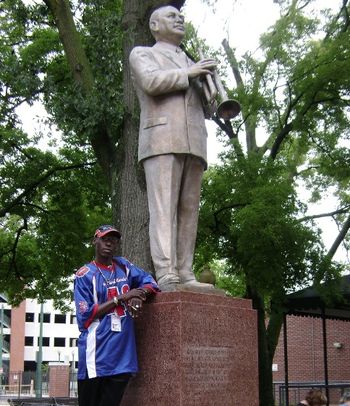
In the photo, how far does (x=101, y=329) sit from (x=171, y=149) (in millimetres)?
1820

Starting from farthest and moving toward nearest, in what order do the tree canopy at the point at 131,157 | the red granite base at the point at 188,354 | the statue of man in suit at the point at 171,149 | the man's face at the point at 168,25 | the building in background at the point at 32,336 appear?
the building in background at the point at 32,336 → the tree canopy at the point at 131,157 → the man's face at the point at 168,25 → the statue of man in suit at the point at 171,149 → the red granite base at the point at 188,354

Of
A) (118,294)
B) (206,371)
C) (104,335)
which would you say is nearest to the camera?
(104,335)

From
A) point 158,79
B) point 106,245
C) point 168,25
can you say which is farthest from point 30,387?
point 106,245

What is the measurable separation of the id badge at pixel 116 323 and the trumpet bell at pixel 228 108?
2.21 meters

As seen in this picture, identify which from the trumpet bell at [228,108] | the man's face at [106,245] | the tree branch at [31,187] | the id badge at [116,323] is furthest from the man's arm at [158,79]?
the tree branch at [31,187]

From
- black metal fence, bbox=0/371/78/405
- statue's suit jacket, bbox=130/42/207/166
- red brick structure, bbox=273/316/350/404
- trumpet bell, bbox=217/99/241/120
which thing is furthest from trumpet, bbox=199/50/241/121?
red brick structure, bbox=273/316/350/404

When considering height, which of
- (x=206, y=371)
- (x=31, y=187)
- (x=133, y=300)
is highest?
(x=31, y=187)

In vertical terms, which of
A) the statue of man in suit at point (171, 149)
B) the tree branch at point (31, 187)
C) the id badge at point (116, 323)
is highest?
the tree branch at point (31, 187)

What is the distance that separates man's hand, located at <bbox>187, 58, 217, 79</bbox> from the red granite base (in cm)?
196

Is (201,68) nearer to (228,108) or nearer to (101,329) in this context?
(228,108)

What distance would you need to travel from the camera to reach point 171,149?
609cm

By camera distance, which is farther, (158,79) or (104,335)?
(158,79)

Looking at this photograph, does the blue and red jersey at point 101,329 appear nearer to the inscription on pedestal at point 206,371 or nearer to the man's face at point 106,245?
the man's face at point 106,245

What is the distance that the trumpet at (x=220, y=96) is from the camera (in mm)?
6237
